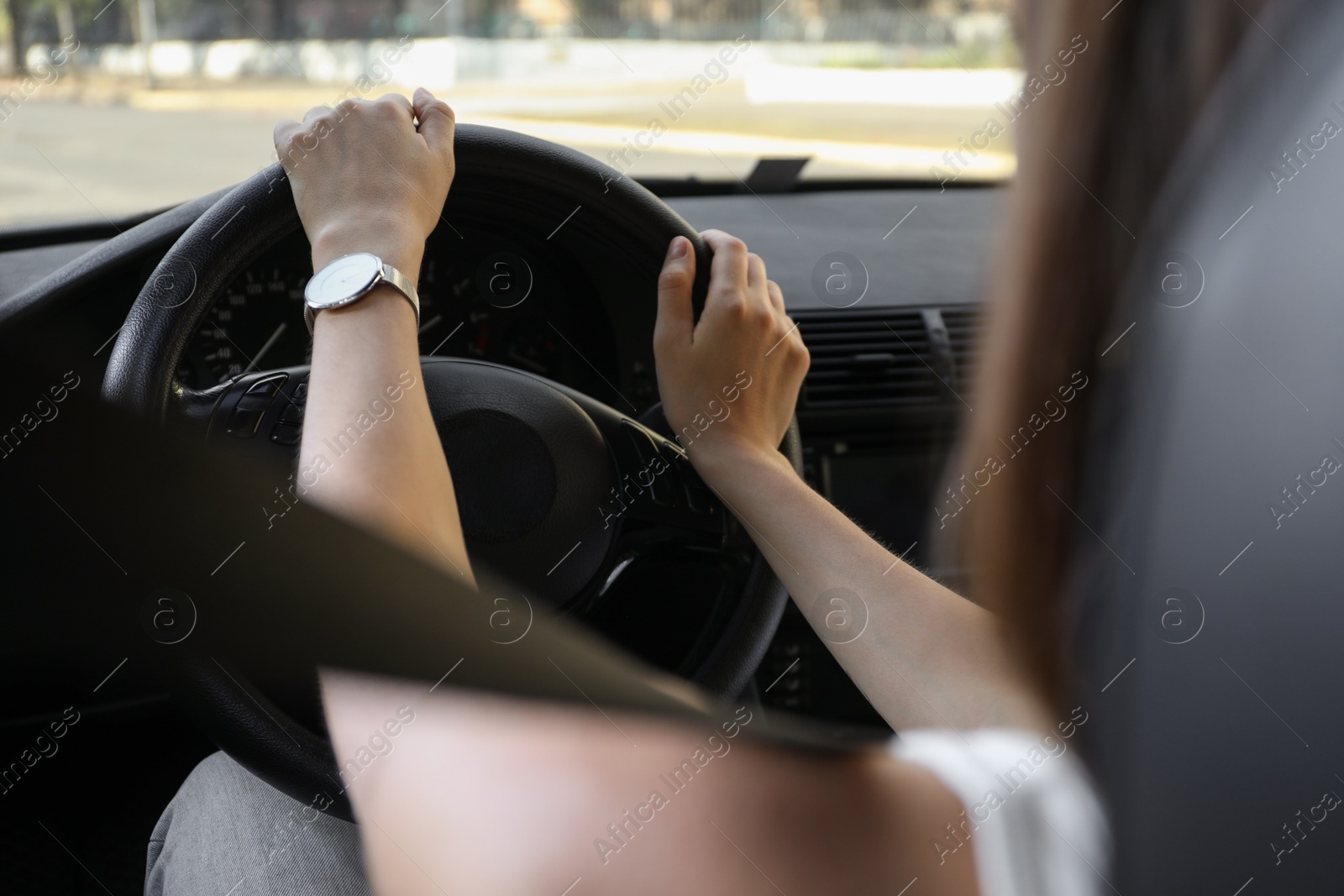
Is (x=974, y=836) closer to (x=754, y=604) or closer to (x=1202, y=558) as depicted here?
(x=1202, y=558)

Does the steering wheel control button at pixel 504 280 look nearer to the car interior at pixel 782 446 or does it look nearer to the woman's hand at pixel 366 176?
the car interior at pixel 782 446

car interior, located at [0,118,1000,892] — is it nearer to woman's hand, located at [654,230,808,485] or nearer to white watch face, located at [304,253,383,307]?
woman's hand, located at [654,230,808,485]

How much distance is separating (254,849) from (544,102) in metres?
3.78

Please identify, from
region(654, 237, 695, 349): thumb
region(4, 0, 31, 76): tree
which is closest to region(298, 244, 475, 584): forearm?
region(654, 237, 695, 349): thumb

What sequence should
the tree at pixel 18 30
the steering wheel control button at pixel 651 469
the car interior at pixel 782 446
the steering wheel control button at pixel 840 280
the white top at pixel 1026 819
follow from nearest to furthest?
the car interior at pixel 782 446 < the white top at pixel 1026 819 < the steering wheel control button at pixel 651 469 < the steering wheel control button at pixel 840 280 < the tree at pixel 18 30

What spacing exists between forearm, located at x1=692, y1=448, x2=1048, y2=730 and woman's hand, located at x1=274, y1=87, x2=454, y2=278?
39 centimetres

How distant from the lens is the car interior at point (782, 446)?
1.36 feet

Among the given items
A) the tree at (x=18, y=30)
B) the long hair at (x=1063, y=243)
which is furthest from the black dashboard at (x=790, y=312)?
the tree at (x=18, y=30)

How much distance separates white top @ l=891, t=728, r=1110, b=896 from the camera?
52 cm

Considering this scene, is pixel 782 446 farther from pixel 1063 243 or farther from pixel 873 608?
pixel 1063 243

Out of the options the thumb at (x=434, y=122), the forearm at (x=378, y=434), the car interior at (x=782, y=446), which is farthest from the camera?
the thumb at (x=434, y=122)

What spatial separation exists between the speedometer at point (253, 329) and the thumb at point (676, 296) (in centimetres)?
49

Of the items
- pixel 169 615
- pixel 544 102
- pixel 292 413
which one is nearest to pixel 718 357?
pixel 292 413

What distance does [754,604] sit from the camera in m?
1.19
